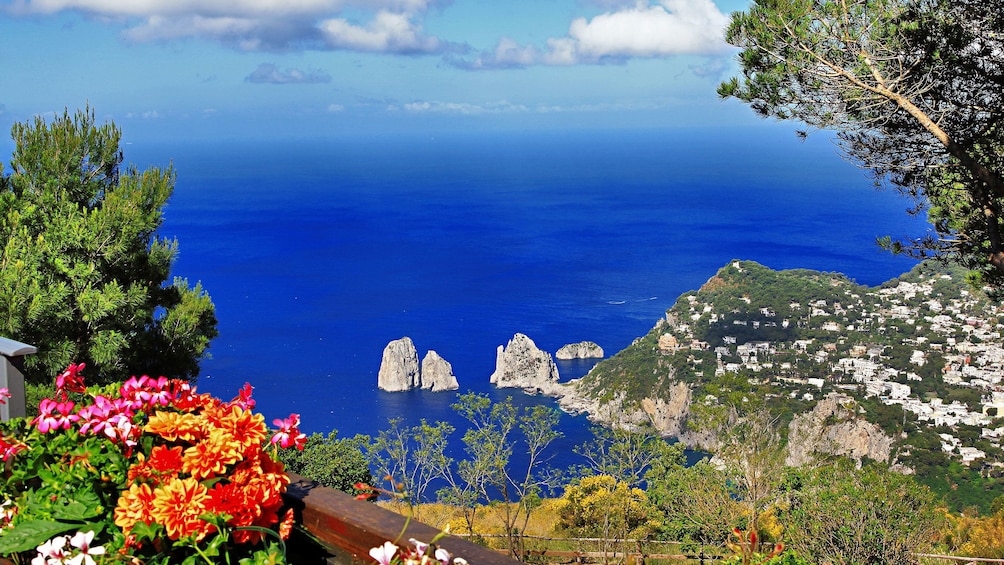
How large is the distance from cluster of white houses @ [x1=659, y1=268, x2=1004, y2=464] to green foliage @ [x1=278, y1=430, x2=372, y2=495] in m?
Answer: 13.6

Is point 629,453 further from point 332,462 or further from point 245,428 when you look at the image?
point 245,428

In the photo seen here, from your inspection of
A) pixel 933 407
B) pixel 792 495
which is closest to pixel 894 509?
pixel 792 495

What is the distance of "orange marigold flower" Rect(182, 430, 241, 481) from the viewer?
1.24 metres

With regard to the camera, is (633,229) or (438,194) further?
(438,194)

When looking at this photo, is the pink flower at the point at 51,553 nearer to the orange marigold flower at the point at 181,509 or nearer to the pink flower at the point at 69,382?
the orange marigold flower at the point at 181,509

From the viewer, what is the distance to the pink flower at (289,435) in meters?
1.37

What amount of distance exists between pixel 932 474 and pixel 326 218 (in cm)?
7219

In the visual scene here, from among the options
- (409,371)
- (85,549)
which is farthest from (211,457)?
(409,371)

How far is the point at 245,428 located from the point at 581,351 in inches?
1591

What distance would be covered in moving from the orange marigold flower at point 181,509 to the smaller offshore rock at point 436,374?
36929 millimetres

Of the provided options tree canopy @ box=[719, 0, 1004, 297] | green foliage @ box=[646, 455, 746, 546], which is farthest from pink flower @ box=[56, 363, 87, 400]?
green foliage @ box=[646, 455, 746, 546]

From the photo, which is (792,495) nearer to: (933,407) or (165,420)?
(165,420)

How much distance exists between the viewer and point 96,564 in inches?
46.2

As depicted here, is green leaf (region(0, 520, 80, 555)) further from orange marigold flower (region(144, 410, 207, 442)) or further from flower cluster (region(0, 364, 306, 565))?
orange marigold flower (region(144, 410, 207, 442))
